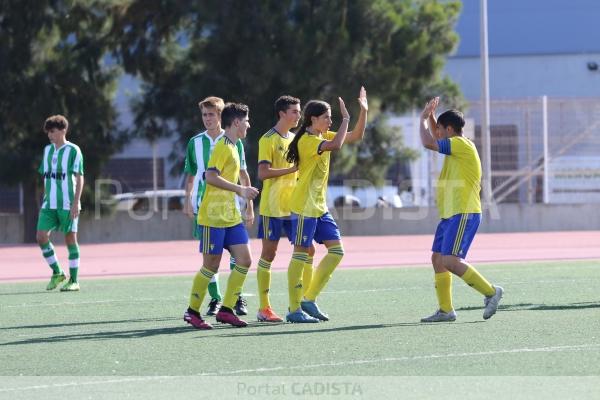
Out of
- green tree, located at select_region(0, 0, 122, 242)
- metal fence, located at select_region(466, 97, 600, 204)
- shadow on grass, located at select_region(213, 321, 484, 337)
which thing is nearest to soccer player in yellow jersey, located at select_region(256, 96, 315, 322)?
shadow on grass, located at select_region(213, 321, 484, 337)

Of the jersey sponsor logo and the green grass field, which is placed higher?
the jersey sponsor logo

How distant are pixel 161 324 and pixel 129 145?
1923 cm

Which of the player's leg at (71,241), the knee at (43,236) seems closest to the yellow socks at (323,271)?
the player's leg at (71,241)

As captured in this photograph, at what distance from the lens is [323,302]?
490 inches

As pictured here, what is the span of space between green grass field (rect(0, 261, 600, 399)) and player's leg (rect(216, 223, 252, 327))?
186mm

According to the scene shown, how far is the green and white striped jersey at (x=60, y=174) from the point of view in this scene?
14742 millimetres

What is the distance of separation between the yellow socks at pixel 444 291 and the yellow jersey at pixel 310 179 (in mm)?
1128

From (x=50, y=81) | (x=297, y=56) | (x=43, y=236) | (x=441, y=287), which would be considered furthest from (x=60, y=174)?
(x=297, y=56)

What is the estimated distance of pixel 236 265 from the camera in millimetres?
10281

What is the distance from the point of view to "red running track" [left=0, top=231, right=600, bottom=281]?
1953 cm

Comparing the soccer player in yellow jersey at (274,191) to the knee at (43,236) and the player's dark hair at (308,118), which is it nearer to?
the player's dark hair at (308,118)

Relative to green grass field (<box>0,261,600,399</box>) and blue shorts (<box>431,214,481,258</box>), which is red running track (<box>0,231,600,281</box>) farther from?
blue shorts (<box>431,214,481,258</box>)

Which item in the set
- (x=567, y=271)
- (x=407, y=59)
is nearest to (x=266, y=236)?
(x=567, y=271)

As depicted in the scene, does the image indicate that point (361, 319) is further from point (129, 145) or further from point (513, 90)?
point (513, 90)
